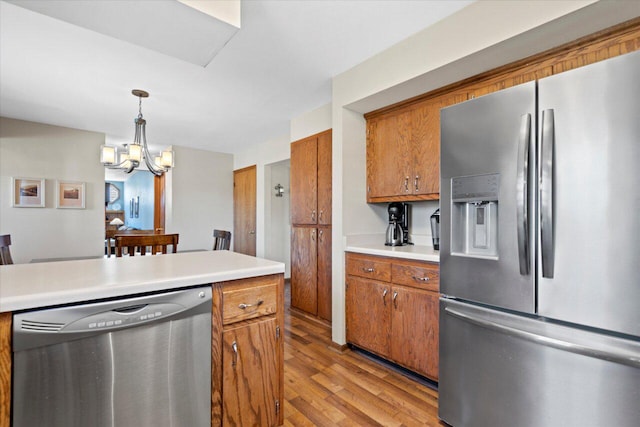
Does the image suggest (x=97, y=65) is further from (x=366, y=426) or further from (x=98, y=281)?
(x=366, y=426)

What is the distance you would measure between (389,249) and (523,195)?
1.11 metres

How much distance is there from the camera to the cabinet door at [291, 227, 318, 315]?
3393 millimetres

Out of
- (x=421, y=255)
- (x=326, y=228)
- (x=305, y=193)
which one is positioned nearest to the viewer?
(x=421, y=255)

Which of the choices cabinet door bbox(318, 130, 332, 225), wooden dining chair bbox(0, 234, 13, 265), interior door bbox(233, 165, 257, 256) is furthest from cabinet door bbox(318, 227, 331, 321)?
wooden dining chair bbox(0, 234, 13, 265)

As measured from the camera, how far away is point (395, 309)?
215cm

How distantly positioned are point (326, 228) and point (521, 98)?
220cm

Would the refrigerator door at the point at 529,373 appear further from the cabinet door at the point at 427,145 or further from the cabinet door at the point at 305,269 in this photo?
the cabinet door at the point at 305,269

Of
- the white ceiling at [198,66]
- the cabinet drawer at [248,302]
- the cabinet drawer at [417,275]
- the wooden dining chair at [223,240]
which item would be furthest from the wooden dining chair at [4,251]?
the cabinet drawer at [417,275]

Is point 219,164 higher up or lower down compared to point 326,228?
higher up

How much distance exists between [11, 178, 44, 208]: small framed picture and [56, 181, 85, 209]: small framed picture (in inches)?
7.1

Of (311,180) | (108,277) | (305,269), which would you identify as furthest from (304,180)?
(108,277)

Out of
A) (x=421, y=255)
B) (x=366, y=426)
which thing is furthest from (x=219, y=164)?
(x=366, y=426)

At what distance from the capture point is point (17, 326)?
89cm

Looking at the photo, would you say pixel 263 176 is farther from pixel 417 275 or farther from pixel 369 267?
pixel 417 275
